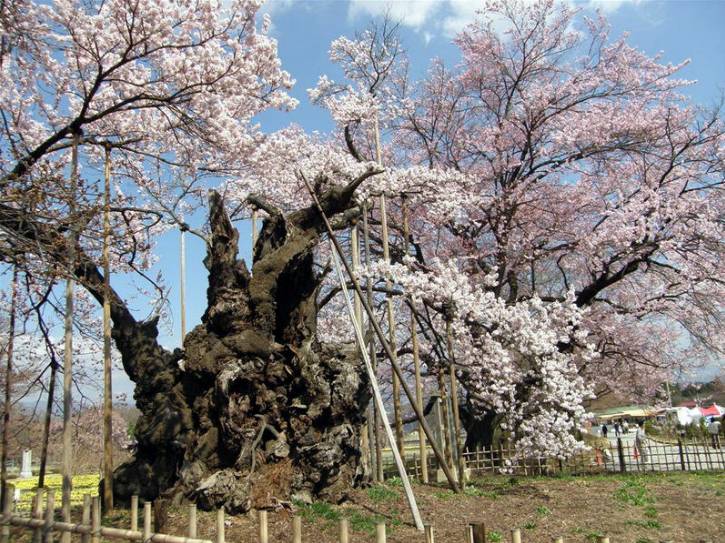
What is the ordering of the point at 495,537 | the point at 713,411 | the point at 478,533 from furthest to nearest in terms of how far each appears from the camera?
1. the point at 713,411
2. the point at 495,537
3. the point at 478,533

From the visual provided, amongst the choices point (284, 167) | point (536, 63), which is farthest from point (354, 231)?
point (536, 63)

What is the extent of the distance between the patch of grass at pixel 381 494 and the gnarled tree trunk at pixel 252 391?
31cm

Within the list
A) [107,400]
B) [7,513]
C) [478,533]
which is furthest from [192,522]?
[107,400]

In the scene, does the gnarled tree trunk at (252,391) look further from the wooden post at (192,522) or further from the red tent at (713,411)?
the red tent at (713,411)

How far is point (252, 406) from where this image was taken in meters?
7.52

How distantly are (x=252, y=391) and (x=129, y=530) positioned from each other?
265 centimetres

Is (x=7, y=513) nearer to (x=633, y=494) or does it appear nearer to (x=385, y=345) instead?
(x=385, y=345)

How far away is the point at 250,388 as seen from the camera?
296 inches

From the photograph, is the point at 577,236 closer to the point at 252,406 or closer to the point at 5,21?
the point at 252,406

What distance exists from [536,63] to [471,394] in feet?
27.2

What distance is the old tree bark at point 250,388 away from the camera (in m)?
7.25

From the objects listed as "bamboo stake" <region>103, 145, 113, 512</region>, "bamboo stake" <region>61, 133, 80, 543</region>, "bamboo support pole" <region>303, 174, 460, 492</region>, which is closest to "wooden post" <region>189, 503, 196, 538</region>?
"bamboo stake" <region>61, 133, 80, 543</region>

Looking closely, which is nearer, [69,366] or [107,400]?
[69,366]

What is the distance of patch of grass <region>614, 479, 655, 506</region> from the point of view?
8.79 meters
